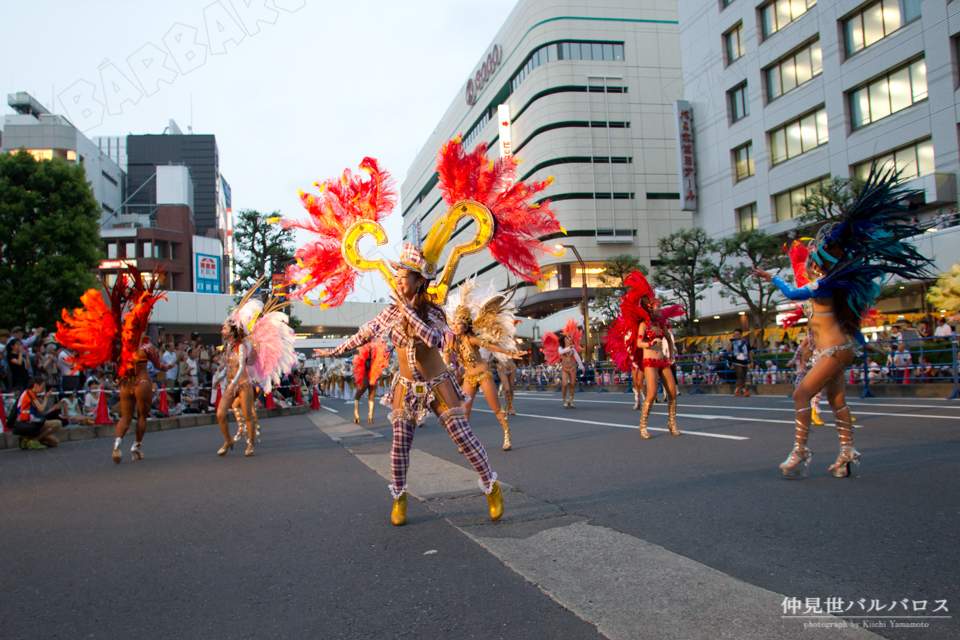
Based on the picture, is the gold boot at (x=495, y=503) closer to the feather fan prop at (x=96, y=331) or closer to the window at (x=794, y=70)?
the feather fan prop at (x=96, y=331)

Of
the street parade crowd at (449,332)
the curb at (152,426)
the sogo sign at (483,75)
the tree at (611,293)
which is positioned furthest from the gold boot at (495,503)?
the sogo sign at (483,75)

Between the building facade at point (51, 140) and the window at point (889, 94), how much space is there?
5205 cm

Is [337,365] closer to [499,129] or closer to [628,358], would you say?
[628,358]

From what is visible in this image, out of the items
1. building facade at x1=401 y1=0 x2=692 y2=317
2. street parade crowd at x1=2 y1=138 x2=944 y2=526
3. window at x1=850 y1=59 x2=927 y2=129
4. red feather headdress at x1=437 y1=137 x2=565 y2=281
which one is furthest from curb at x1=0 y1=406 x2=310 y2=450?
building facade at x1=401 y1=0 x2=692 y2=317

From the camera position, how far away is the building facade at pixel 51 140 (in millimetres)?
54344

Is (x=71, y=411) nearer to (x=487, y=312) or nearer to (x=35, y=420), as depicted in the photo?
(x=35, y=420)

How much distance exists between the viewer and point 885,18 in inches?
1089

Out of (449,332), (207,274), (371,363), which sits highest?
(207,274)

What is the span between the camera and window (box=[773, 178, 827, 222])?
31520mm

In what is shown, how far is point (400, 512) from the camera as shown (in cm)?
466

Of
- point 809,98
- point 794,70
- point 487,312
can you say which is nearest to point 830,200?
point 809,98

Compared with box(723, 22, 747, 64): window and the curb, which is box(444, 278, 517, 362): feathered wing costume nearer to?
the curb

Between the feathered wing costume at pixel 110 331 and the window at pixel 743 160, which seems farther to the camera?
the window at pixel 743 160

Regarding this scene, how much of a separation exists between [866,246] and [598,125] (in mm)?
59688
